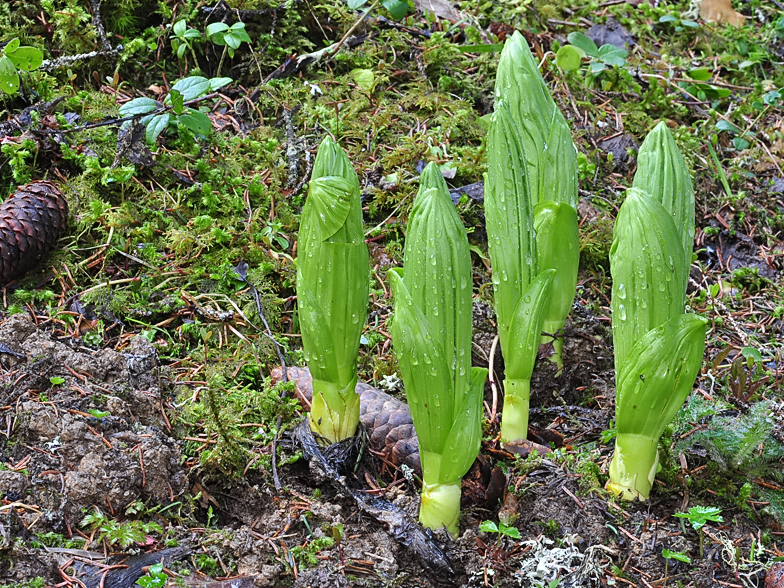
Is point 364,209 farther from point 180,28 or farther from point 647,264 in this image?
point 647,264

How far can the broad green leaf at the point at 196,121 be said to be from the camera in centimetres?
305

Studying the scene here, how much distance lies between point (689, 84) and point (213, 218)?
2.98m

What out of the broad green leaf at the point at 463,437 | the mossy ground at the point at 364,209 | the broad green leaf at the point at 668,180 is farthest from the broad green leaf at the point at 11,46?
the broad green leaf at the point at 668,180

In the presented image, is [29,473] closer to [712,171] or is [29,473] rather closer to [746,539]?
[746,539]

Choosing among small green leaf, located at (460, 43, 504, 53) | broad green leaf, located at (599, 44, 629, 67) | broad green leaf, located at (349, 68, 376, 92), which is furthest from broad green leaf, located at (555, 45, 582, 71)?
broad green leaf, located at (349, 68, 376, 92)

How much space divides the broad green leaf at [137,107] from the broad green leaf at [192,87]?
0.13 m

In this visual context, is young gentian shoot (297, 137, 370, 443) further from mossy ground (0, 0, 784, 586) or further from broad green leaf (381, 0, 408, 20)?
broad green leaf (381, 0, 408, 20)

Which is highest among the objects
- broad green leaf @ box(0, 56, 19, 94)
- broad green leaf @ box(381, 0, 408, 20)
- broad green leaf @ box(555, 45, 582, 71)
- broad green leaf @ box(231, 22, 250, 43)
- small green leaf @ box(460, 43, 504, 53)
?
broad green leaf @ box(381, 0, 408, 20)

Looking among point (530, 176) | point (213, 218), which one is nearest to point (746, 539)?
point (530, 176)

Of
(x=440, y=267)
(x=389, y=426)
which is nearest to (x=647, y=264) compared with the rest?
(x=440, y=267)

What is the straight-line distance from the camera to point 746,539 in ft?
6.54

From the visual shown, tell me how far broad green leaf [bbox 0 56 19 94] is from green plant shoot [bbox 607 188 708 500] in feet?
8.22

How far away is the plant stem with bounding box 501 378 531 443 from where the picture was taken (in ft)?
7.33

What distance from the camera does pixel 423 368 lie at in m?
1.79
